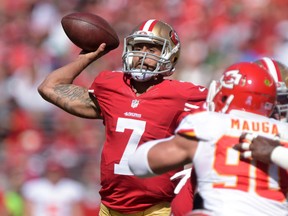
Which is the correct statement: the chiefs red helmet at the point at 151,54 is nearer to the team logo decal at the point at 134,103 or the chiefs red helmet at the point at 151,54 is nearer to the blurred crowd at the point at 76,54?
the team logo decal at the point at 134,103

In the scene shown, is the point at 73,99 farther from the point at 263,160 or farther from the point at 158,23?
the point at 263,160

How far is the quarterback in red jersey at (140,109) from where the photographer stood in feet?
16.4

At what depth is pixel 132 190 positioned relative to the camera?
5.06 metres

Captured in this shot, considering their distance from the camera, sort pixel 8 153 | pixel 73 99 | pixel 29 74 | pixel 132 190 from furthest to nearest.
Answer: pixel 29 74, pixel 8 153, pixel 73 99, pixel 132 190


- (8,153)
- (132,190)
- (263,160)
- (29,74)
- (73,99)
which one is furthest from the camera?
(29,74)

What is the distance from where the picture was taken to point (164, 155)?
3.68 meters

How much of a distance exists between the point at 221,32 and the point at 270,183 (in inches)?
260

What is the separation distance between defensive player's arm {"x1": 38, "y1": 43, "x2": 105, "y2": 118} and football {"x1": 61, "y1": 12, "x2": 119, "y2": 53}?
0.15 feet

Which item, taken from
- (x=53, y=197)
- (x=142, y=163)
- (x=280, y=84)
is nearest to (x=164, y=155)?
(x=142, y=163)

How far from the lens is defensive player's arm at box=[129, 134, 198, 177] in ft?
12.0

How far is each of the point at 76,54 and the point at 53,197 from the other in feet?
7.67

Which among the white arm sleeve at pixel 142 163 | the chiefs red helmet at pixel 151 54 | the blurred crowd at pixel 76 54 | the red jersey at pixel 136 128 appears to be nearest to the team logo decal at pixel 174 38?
the chiefs red helmet at pixel 151 54

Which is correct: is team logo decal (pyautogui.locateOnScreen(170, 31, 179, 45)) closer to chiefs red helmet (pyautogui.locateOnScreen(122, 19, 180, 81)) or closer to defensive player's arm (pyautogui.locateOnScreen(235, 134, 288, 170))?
chiefs red helmet (pyautogui.locateOnScreen(122, 19, 180, 81))

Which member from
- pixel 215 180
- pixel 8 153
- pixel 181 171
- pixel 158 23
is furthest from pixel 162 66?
pixel 8 153
